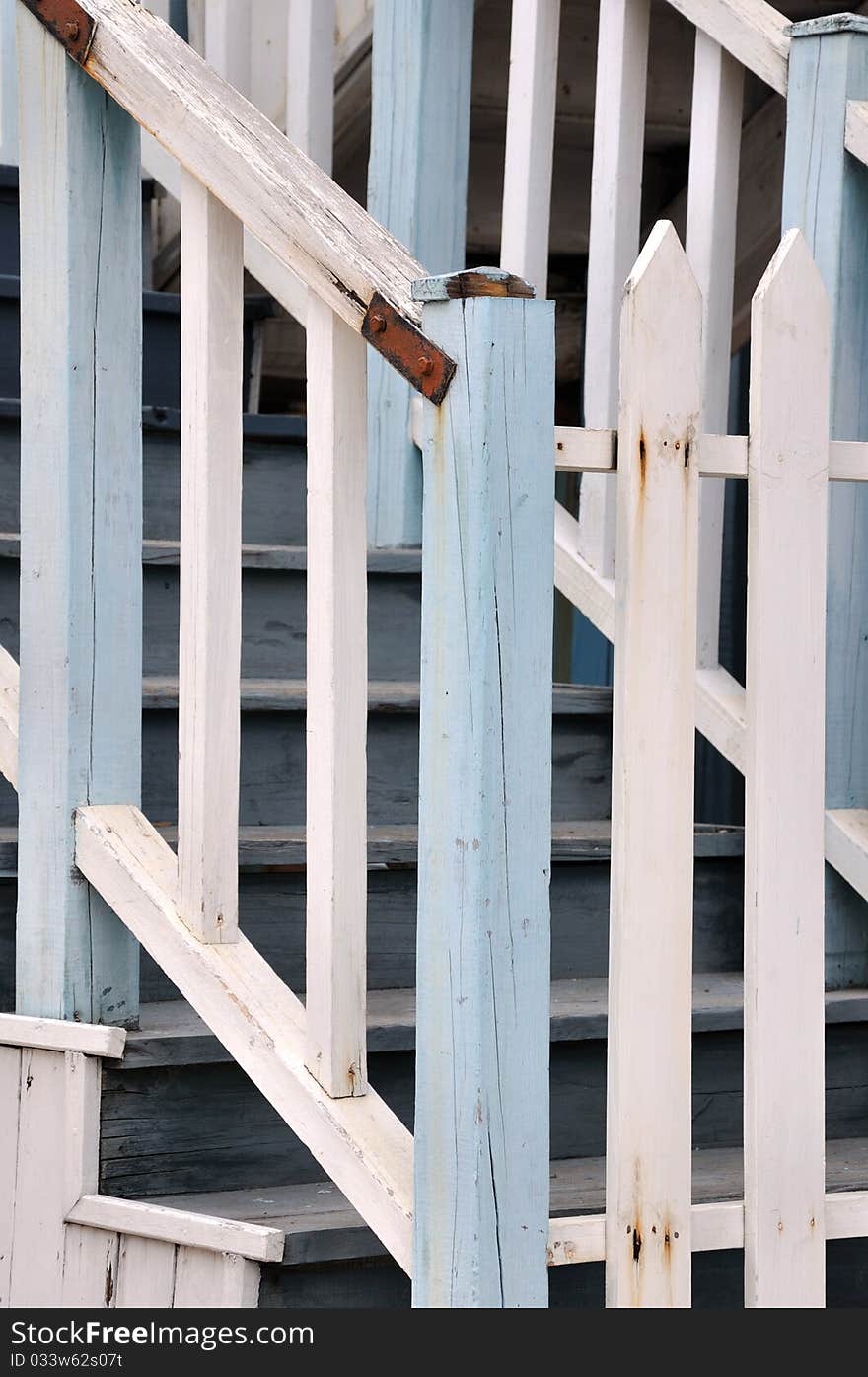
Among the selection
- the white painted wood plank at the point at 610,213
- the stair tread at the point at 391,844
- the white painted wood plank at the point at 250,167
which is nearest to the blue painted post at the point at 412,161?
the white painted wood plank at the point at 610,213

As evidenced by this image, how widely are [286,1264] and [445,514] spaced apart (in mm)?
811

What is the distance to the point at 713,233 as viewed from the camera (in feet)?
8.47

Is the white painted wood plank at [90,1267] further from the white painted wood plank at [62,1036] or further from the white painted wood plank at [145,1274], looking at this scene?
the white painted wood plank at [62,1036]

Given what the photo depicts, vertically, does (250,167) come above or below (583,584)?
above

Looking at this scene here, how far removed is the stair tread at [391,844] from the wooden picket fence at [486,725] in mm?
258

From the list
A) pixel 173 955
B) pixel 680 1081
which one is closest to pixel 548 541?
pixel 680 1081

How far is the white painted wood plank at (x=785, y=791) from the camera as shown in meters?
1.58

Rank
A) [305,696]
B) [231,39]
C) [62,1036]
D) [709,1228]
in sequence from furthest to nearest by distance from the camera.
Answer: [231,39], [305,696], [62,1036], [709,1228]

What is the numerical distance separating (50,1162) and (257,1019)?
384 millimetres

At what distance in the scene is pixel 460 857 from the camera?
1462 mm

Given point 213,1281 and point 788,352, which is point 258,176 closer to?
point 788,352

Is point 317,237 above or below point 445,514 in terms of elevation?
above

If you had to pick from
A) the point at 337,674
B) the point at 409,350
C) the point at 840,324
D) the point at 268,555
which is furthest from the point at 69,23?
the point at 840,324

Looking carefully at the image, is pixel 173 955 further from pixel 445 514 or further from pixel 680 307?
pixel 680 307
